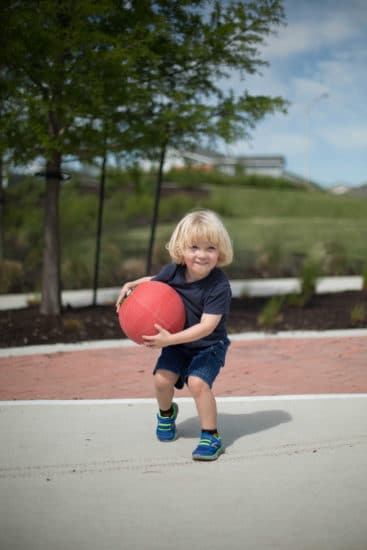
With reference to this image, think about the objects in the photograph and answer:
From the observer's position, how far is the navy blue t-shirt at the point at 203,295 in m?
4.14

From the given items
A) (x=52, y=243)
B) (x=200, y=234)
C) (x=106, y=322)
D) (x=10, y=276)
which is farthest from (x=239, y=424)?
(x=10, y=276)

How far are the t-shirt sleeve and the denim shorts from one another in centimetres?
25

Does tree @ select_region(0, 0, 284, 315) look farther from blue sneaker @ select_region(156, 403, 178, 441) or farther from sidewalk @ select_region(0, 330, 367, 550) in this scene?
blue sneaker @ select_region(156, 403, 178, 441)

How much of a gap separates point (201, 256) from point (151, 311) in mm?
424

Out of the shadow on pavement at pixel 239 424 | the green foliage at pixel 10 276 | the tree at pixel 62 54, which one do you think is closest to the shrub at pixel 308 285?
the tree at pixel 62 54

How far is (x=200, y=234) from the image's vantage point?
411 centimetres

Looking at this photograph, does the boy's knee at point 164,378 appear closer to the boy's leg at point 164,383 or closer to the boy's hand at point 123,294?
the boy's leg at point 164,383

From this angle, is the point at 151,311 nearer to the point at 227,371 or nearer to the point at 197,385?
the point at 197,385

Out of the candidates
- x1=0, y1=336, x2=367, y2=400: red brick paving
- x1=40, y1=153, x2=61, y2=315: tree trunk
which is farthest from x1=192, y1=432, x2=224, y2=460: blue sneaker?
x1=40, y1=153, x2=61, y2=315: tree trunk

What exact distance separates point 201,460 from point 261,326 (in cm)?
528

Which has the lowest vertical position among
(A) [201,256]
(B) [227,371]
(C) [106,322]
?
(C) [106,322]

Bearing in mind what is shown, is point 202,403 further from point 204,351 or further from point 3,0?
point 3,0

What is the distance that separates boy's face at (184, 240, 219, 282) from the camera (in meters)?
4.12

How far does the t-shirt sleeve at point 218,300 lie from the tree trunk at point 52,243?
216 inches
